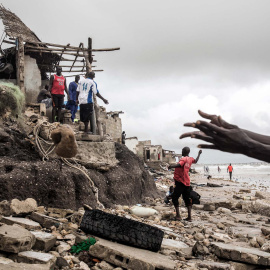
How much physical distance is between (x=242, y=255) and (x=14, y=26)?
1061 centimetres

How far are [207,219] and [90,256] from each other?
13.3 ft

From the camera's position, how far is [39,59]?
13484mm

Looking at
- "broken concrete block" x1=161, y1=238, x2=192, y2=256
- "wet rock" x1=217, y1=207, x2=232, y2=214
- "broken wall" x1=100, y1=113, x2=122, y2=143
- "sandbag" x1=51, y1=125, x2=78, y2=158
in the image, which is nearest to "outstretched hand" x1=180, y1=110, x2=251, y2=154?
"broken concrete block" x1=161, y1=238, x2=192, y2=256

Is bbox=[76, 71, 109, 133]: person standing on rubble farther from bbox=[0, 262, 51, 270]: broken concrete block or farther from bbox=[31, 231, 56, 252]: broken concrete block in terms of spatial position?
bbox=[0, 262, 51, 270]: broken concrete block

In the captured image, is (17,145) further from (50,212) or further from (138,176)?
(138,176)

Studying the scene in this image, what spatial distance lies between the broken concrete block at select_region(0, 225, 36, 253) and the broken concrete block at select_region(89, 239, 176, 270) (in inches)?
28.1

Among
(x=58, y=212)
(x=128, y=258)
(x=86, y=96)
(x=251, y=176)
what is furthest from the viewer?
(x=251, y=176)

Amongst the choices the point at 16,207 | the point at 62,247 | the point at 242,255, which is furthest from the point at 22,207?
the point at 242,255

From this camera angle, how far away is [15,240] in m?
3.28

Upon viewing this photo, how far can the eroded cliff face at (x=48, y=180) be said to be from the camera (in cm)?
517

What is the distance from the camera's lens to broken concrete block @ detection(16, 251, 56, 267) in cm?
319

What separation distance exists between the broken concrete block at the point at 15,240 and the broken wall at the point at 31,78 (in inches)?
348

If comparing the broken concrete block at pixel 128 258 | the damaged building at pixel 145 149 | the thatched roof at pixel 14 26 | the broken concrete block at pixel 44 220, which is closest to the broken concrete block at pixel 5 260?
the broken concrete block at pixel 128 258

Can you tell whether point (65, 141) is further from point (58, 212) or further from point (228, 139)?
point (228, 139)
